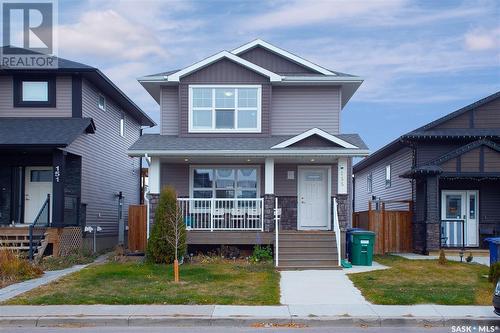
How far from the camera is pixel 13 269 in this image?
52.4ft

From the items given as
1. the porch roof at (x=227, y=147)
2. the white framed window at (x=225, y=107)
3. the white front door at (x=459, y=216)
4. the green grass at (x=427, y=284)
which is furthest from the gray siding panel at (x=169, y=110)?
the white front door at (x=459, y=216)

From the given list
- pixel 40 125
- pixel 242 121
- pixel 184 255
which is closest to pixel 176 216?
pixel 184 255

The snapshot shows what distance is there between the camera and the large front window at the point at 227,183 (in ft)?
71.8

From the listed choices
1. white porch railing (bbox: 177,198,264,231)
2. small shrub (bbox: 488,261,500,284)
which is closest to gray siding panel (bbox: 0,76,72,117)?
white porch railing (bbox: 177,198,264,231)

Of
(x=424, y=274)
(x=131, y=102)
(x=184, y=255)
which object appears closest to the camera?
(x=424, y=274)

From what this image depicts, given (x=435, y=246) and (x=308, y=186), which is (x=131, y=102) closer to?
(x=308, y=186)

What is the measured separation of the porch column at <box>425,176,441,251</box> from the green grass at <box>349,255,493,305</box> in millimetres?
2959

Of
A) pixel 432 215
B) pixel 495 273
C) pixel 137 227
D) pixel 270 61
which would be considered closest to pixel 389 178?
pixel 432 215

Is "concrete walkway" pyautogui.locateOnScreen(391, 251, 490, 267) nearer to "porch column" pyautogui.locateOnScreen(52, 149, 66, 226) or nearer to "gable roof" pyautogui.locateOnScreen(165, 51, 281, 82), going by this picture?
"gable roof" pyautogui.locateOnScreen(165, 51, 281, 82)

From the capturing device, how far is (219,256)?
19.8 meters

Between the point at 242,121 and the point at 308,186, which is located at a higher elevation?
the point at 242,121

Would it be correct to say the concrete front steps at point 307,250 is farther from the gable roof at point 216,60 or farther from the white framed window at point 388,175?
the white framed window at point 388,175

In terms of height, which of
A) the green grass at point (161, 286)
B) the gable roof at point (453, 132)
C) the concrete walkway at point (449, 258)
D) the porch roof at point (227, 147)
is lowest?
the concrete walkway at point (449, 258)

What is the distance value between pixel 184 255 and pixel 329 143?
591cm
